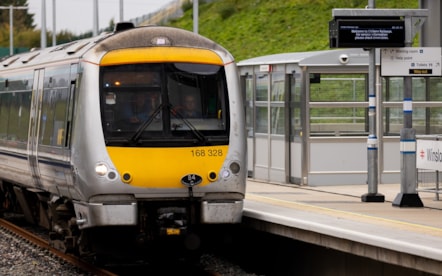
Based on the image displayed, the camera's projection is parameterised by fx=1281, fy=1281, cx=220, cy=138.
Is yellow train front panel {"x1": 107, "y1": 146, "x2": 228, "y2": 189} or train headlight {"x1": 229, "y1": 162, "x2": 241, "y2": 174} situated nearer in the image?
yellow train front panel {"x1": 107, "y1": 146, "x2": 228, "y2": 189}

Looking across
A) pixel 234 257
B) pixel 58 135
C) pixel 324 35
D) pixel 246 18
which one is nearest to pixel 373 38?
pixel 234 257

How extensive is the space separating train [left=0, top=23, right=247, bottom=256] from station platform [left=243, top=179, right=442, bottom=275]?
90cm

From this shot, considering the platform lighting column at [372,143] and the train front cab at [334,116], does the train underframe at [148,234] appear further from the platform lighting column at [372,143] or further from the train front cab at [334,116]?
the train front cab at [334,116]

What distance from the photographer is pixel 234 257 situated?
18422 millimetres

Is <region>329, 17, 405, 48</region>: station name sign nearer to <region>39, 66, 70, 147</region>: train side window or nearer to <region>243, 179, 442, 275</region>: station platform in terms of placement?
<region>243, 179, 442, 275</region>: station platform

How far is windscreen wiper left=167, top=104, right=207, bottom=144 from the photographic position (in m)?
15.3

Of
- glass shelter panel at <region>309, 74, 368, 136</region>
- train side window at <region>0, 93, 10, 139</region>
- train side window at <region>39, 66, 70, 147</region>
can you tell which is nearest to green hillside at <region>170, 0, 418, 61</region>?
glass shelter panel at <region>309, 74, 368, 136</region>

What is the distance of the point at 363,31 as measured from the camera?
62.8 ft

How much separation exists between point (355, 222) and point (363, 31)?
187 inches

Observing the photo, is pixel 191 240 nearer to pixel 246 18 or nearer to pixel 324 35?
pixel 324 35

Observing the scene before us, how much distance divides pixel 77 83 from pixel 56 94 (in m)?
1.52

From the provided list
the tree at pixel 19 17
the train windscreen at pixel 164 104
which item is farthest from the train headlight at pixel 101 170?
the tree at pixel 19 17

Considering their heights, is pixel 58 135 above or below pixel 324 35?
below

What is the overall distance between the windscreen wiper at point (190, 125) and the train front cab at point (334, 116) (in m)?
7.43
